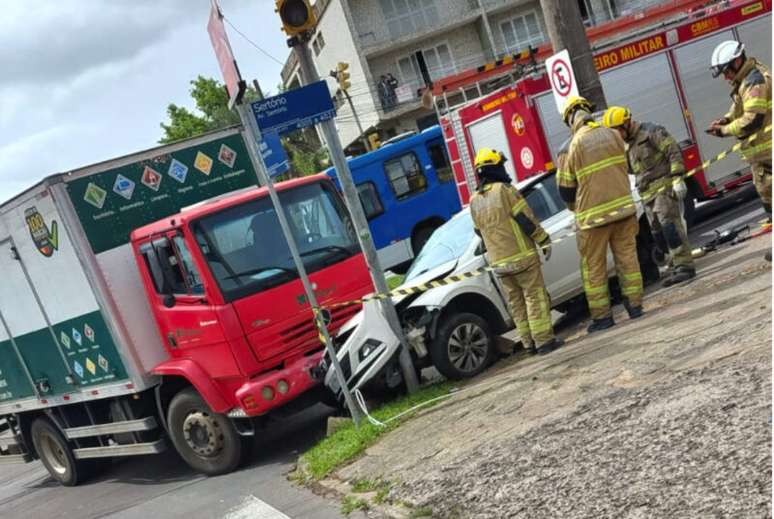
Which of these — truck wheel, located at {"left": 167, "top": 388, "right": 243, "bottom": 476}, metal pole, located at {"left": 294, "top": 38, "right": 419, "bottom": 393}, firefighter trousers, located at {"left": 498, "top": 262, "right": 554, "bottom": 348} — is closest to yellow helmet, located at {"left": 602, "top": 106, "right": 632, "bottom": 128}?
firefighter trousers, located at {"left": 498, "top": 262, "right": 554, "bottom": 348}

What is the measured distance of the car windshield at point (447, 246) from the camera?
877cm

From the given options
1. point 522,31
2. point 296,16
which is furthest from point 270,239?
point 522,31

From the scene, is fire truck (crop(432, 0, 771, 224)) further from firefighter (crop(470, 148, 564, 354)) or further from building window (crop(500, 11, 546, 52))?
building window (crop(500, 11, 546, 52))

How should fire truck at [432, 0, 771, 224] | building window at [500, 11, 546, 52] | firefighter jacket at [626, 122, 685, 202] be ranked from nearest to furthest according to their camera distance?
firefighter jacket at [626, 122, 685, 202], fire truck at [432, 0, 771, 224], building window at [500, 11, 546, 52]

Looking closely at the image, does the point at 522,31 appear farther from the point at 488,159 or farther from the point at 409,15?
the point at 488,159

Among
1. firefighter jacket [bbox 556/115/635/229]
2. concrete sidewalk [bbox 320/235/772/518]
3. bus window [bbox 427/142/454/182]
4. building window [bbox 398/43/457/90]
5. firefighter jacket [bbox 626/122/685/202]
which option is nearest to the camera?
concrete sidewalk [bbox 320/235/772/518]

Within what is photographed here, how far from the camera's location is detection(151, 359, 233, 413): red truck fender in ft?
25.9

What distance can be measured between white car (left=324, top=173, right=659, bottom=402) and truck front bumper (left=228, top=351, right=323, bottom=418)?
0.82 ft

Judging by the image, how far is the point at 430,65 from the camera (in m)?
41.5

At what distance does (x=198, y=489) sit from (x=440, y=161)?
43.0ft

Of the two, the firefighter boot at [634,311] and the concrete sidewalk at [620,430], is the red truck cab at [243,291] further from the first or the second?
the firefighter boot at [634,311]

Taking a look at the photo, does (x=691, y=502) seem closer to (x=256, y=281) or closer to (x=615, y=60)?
(x=256, y=281)

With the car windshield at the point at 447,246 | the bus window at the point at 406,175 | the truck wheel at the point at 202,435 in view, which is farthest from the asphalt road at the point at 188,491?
the bus window at the point at 406,175

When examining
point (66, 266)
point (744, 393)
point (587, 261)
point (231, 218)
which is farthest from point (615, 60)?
point (744, 393)
